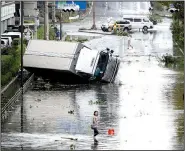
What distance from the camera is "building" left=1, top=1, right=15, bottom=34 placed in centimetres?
5816

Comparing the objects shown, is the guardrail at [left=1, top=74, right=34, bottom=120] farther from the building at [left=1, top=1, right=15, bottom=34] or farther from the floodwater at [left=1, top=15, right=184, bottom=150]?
the building at [left=1, top=1, right=15, bottom=34]

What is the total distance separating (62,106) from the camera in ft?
107

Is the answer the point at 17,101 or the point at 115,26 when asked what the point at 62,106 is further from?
the point at 115,26

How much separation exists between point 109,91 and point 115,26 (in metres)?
31.8

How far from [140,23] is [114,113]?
3928cm

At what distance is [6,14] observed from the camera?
60219 millimetres

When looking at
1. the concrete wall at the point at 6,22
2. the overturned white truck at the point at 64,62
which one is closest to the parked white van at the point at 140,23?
the concrete wall at the point at 6,22

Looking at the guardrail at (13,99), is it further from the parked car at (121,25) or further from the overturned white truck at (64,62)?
the parked car at (121,25)

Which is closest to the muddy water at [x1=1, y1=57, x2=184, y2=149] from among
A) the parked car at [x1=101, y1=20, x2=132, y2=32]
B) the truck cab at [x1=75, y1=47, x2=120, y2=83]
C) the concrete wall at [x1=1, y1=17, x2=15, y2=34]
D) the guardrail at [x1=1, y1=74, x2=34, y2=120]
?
the guardrail at [x1=1, y1=74, x2=34, y2=120]

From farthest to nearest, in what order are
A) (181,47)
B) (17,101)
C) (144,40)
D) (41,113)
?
1. (144,40)
2. (181,47)
3. (17,101)
4. (41,113)

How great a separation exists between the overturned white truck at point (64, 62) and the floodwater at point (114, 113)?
613mm

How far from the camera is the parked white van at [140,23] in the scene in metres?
69.1

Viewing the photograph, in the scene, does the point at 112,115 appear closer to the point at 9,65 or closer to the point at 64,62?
the point at 64,62

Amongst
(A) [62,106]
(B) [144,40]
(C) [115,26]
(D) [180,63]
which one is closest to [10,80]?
(A) [62,106]
